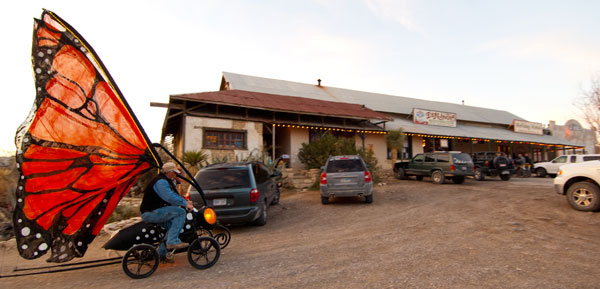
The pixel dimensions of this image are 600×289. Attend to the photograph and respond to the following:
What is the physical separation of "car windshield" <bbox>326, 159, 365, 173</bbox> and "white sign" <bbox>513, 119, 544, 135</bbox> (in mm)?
28522

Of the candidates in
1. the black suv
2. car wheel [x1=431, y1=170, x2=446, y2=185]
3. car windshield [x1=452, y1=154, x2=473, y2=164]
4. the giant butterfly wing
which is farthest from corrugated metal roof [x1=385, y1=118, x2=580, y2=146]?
the giant butterfly wing

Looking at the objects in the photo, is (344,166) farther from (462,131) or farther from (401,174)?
(462,131)

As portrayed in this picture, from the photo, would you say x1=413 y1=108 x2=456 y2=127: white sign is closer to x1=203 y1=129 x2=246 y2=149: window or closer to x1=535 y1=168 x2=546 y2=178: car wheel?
x1=535 y1=168 x2=546 y2=178: car wheel

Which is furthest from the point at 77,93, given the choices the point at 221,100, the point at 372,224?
the point at 221,100

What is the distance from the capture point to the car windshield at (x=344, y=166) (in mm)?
9812

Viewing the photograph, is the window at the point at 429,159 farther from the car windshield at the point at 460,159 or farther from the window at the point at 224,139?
the window at the point at 224,139

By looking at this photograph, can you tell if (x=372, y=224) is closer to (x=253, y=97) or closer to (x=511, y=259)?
(x=511, y=259)

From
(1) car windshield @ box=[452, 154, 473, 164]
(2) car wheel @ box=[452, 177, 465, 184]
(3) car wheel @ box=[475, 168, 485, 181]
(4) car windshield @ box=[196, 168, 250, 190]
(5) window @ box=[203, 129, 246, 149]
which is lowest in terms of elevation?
(2) car wheel @ box=[452, 177, 465, 184]

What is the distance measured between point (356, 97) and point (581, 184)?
19.0 m

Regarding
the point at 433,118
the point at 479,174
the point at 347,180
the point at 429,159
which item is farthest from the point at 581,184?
the point at 433,118

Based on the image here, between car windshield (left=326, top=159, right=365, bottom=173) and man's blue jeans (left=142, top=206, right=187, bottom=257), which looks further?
car windshield (left=326, top=159, right=365, bottom=173)

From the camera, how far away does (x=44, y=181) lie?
3592 millimetres

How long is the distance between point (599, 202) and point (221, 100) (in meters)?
13.7

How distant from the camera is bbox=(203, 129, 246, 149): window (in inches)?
570
